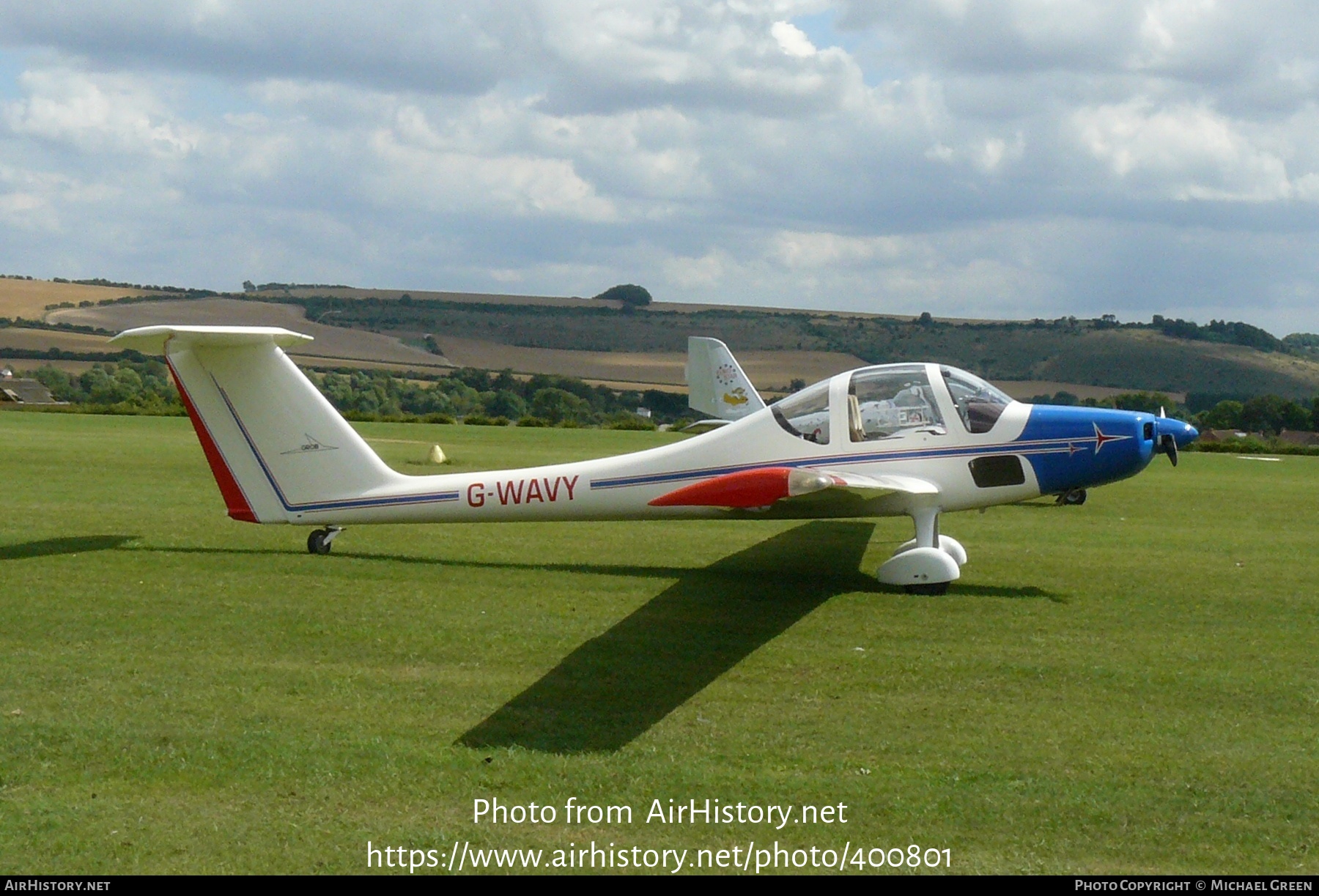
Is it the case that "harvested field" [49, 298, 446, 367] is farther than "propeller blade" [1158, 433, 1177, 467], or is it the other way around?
"harvested field" [49, 298, 446, 367]

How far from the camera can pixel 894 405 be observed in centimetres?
1030

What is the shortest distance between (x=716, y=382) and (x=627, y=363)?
55.8 metres

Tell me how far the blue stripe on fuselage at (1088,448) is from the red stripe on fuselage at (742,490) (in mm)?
3380

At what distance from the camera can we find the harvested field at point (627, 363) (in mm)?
68125

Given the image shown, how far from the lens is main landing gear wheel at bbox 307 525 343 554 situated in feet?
36.5

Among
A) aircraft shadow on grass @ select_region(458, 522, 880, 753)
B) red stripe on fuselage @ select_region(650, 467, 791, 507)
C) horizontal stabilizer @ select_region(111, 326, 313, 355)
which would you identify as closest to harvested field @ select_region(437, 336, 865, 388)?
aircraft shadow on grass @ select_region(458, 522, 880, 753)

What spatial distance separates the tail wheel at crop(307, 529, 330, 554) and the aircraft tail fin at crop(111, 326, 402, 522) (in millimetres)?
355

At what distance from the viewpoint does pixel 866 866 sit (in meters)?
4.75

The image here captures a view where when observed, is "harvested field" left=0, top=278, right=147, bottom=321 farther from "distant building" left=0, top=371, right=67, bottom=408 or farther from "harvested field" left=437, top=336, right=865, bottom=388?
"distant building" left=0, top=371, right=67, bottom=408

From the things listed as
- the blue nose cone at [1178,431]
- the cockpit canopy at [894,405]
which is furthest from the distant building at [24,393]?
the blue nose cone at [1178,431]

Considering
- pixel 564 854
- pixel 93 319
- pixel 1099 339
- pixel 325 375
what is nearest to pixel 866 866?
pixel 564 854

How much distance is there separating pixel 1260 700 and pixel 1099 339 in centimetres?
7096

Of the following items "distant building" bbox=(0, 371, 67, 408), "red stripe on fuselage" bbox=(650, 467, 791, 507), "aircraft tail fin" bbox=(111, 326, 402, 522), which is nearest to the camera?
"red stripe on fuselage" bbox=(650, 467, 791, 507)

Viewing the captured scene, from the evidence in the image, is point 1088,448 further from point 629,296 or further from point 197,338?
point 629,296
